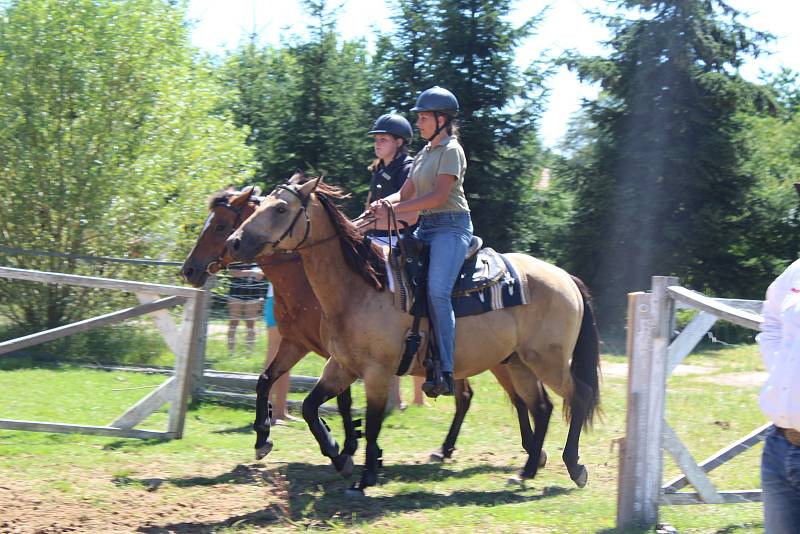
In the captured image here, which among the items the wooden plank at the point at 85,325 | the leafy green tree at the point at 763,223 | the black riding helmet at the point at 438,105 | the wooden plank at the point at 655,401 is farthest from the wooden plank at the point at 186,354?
the leafy green tree at the point at 763,223

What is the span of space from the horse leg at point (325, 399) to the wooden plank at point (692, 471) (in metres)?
2.41

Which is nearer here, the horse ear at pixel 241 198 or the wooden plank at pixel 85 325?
the wooden plank at pixel 85 325

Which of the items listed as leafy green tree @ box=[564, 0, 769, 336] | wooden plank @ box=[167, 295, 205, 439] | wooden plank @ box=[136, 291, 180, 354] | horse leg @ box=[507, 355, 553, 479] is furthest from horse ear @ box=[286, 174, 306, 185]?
leafy green tree @ box=[564, 0, 769, 336]

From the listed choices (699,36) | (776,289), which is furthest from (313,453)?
(699,36)

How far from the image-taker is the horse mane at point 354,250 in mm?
6348

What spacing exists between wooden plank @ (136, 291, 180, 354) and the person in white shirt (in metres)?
5.47

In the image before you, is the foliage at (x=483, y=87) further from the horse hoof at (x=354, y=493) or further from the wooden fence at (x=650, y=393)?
the wooden fence at (x=650, y=393)

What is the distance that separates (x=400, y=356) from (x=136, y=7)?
836 centimetres

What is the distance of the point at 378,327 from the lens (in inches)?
248

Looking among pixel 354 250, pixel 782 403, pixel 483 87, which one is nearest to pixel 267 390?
pixel 354 250

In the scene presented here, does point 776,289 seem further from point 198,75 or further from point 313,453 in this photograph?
point 198,75

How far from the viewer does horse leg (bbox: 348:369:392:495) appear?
6297mm

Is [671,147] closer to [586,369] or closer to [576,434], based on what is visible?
[586,369]

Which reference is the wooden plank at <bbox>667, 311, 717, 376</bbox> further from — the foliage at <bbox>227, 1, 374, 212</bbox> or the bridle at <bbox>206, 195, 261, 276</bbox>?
the foliage at <bbox>227, 1, 374, 212</bbox>
